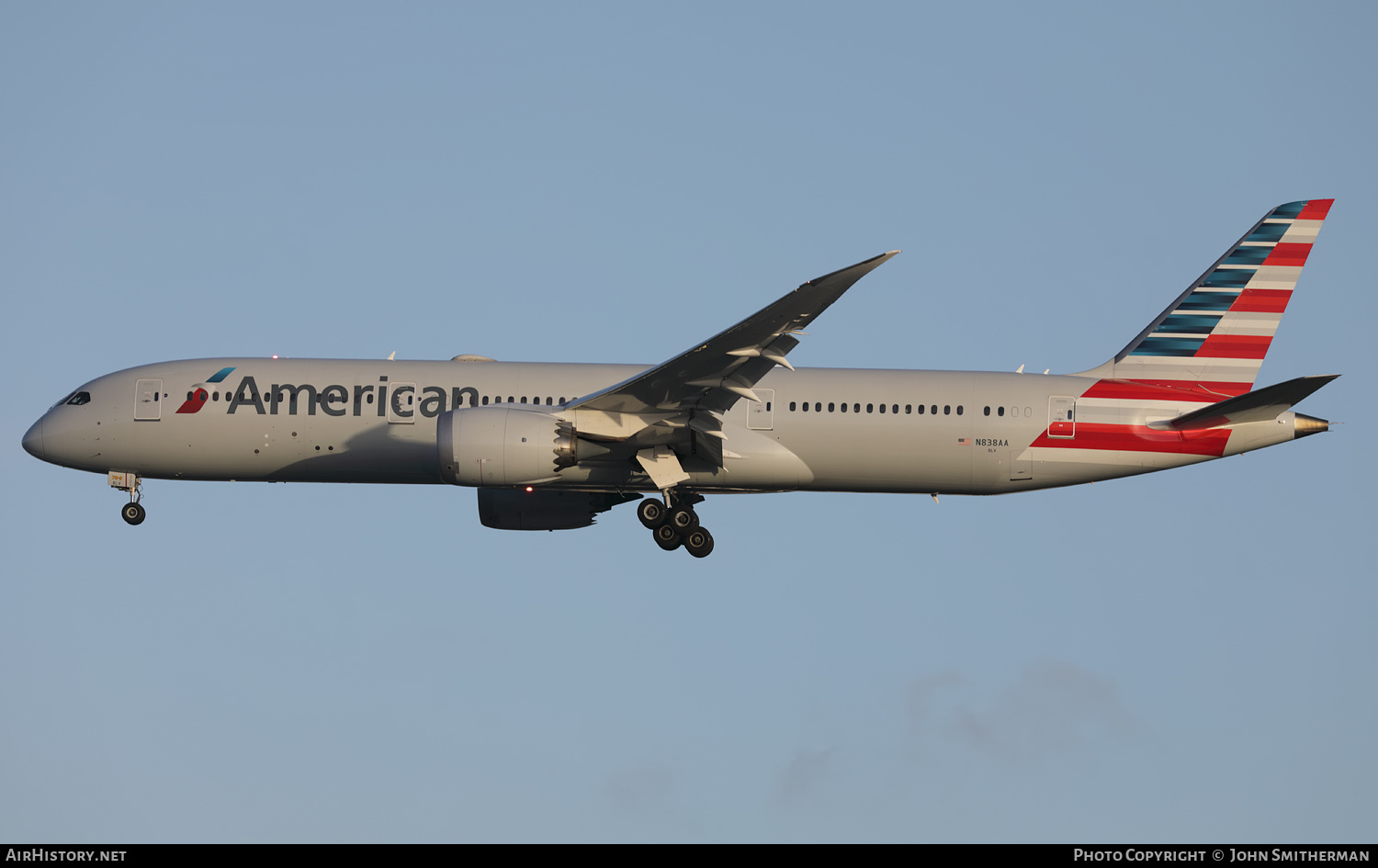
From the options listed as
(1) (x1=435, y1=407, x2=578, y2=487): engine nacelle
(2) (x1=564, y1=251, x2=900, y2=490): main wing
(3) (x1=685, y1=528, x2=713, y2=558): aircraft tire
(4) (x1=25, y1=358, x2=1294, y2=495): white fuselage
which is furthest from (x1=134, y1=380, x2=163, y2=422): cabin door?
(3) (x1=685, y1=528, x2=713, y2=558): aircraft tire

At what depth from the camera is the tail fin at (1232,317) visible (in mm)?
35500

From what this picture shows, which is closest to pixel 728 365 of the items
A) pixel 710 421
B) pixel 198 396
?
pixel 710 421

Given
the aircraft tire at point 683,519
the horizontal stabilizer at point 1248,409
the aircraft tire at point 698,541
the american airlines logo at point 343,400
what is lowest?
the aircraft tire at point 698,541

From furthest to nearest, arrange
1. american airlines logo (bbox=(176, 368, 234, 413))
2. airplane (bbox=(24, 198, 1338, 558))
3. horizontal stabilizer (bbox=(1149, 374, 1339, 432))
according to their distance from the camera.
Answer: american airlines logo (bbox=(176, 368, 234, 413))
airplane (bbox=(24, 198, 1338, 558))
horizontal stabilizer (bbox=(1149, 374, 1339, 432))

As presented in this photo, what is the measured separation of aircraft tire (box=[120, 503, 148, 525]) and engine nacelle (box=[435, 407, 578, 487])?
9105mm

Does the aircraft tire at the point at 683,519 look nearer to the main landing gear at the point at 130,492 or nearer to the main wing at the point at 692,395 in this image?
the main wing at the point at 692,395

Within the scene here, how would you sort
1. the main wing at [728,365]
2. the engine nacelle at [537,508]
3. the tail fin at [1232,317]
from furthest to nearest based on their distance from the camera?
1. the engine nacelle at [537,508]
2. the tail fin at [1232,317]
3. the main wing at [728,365]

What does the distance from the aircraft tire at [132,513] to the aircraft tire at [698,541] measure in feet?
41.6

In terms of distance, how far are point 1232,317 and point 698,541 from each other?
1283 cm

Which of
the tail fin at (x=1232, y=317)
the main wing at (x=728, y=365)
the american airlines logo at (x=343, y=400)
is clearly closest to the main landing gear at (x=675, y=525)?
the main wing at (x=728, y=365)

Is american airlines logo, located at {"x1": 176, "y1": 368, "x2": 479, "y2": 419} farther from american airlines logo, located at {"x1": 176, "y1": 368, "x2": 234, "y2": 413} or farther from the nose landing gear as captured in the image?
the nose landing gear

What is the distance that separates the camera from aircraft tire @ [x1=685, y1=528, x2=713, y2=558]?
3447cm

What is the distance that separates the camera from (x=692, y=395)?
32062 millimetres

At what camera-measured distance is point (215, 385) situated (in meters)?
35.5
